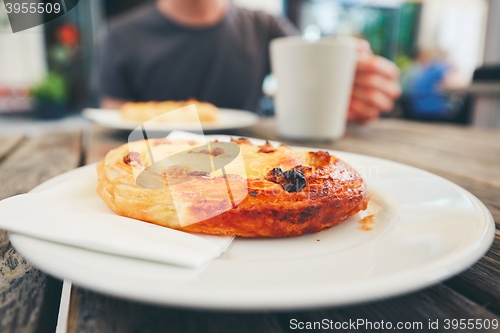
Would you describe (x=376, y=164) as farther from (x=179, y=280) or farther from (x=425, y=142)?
(x=425, y=142)

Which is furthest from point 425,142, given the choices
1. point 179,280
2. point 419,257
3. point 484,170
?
point 179,280

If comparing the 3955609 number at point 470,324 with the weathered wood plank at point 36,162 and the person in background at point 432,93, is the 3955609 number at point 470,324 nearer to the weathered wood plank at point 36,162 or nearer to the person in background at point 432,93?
the weathered wood plank at point 36,162

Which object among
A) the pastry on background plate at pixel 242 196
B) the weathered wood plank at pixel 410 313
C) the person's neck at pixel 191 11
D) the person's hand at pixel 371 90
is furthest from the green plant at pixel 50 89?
the weathered wood plank at pixel 410 313

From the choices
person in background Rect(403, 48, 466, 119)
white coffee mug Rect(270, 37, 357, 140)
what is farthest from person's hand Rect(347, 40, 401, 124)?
person in background Rect(403, 48, 466, 119)

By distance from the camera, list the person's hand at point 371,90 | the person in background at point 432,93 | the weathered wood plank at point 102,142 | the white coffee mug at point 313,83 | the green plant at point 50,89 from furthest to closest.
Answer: the green plant at point 50,89 < the person in background at point 432,93 < the person's hand at point 371,90 < the white coffee mug at point 313,83 < the weathered wood plank at point 102,142

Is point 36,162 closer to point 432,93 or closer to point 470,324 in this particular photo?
point 470,324
